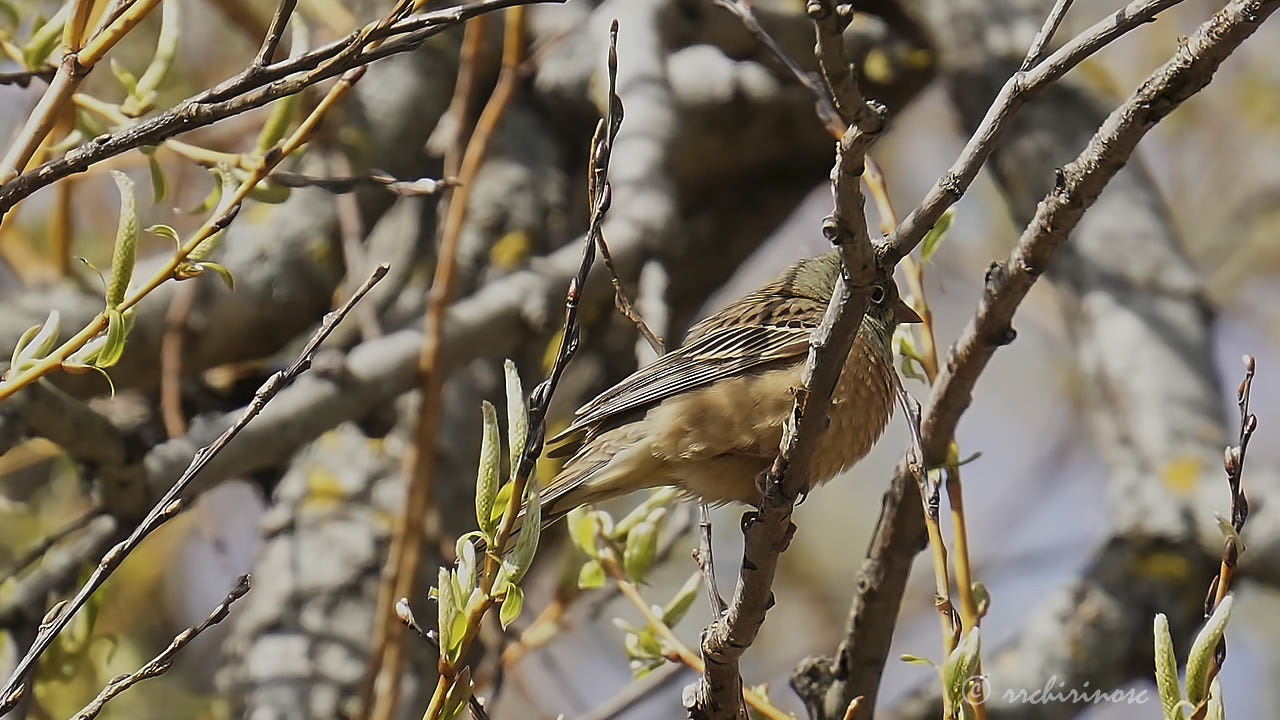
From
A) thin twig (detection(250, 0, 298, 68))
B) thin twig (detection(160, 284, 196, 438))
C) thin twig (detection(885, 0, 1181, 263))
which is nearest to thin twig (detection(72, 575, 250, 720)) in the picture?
thin twig (detection(250, 0, 298, 68))

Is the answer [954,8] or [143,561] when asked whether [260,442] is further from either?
[954,8]

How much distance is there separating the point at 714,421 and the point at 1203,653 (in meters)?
1.72

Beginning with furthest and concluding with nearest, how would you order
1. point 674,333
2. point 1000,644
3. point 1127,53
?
1. point 1127,53
2. point 674,333
3. point 1000,644

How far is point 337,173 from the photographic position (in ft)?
15.7

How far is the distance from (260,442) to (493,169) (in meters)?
2.10

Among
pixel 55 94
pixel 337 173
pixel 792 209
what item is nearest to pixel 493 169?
pixel 337 173

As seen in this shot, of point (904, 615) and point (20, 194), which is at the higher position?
point (20, 194)

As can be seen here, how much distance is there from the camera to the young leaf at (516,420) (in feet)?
5.52

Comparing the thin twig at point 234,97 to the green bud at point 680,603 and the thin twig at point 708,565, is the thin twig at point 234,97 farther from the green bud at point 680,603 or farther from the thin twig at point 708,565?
the green bud at point 680,603

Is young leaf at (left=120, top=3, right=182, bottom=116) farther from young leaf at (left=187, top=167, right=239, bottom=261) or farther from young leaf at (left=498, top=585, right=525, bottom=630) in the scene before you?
young leaf at (left=498, top=585, right=525, bottom=630)

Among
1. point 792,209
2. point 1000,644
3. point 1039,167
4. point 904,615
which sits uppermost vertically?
point 792,209

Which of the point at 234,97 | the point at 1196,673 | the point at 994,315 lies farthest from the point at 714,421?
the point at 234,97

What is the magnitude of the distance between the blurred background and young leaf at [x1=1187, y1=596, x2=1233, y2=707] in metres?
1.34

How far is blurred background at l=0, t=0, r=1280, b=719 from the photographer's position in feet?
12.3
